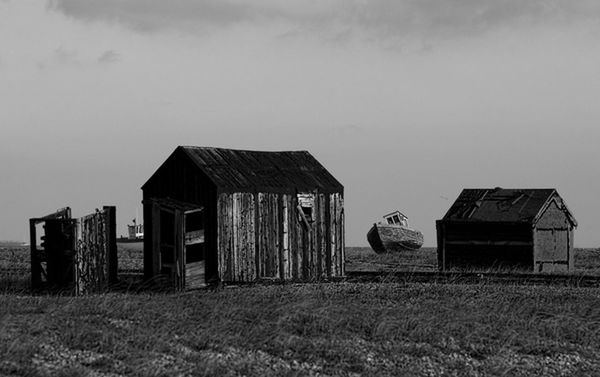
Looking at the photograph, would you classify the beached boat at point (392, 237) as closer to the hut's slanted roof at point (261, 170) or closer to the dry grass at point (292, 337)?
the hut's slanted roof at point (261, 170)

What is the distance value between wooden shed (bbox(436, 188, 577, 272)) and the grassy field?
47.3ft

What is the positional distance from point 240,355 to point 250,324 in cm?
219

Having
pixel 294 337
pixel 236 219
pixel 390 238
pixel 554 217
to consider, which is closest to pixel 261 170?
pixel 236 219

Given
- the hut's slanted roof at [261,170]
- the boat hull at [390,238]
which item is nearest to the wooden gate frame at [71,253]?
the hut's slanted roof at [261,170]

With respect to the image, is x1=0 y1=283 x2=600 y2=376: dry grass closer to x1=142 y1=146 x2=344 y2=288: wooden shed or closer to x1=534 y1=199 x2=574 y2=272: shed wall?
x1=142 y1=146 x2=344 y2=288: wooden shed

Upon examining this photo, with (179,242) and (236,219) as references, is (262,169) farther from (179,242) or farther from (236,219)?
(179,242)

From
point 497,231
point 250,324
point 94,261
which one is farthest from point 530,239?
point 250,324

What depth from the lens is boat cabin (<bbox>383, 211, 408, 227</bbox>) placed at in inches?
2203

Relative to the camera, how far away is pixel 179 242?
1024 inches

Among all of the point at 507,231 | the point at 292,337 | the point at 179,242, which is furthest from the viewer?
the point at 507,231

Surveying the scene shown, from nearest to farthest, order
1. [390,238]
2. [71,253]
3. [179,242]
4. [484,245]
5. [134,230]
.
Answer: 1. [71,253]
2. [179,242]
3. [484,245]
4. [390,238]
5. [134,230]

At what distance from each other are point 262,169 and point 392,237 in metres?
25.9

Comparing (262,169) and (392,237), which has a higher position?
(262,169)

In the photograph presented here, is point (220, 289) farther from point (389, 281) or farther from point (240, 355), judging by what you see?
point (240, 355)
